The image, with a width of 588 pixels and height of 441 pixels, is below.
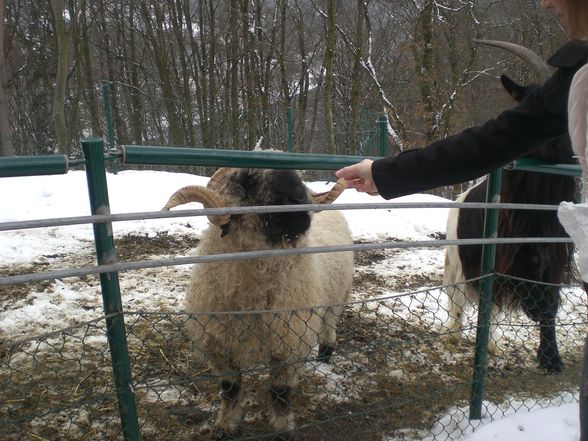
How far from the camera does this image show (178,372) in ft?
12.5

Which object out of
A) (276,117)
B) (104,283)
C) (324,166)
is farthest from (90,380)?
(276,117)

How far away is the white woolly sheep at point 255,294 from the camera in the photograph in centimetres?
299

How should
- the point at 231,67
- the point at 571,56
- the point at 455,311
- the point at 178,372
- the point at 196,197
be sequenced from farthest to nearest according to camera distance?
the point at 231,67, the point at 455,311, the point at 178,372, the point at 196,197, the point at 571,56

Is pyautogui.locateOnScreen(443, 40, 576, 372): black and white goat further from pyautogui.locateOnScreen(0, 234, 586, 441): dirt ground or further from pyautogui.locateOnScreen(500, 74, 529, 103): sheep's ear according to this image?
pyautogui.locateOnScreen(500, 74, 529, 103): sheep's ear

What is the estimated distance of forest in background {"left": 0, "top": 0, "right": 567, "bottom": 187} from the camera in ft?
51.1

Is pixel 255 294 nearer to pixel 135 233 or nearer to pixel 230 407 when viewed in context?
pixel 230 407

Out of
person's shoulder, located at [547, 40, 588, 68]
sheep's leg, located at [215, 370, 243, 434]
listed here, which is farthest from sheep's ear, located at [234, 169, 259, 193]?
person's shoulder, located at [547, 40, 588, 68]

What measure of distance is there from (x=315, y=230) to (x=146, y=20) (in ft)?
54.4

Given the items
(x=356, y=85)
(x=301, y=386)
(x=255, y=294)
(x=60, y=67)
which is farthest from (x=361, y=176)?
(x=356, y=85)

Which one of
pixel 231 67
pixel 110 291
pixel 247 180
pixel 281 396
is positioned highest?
pixel 231 67

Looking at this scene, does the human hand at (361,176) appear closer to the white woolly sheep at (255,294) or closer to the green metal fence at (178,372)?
the green metal fence at (178,372)

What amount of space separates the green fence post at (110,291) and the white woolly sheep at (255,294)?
792mm

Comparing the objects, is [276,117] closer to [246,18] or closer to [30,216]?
[246,18]

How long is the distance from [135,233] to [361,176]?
6034 millimetres
